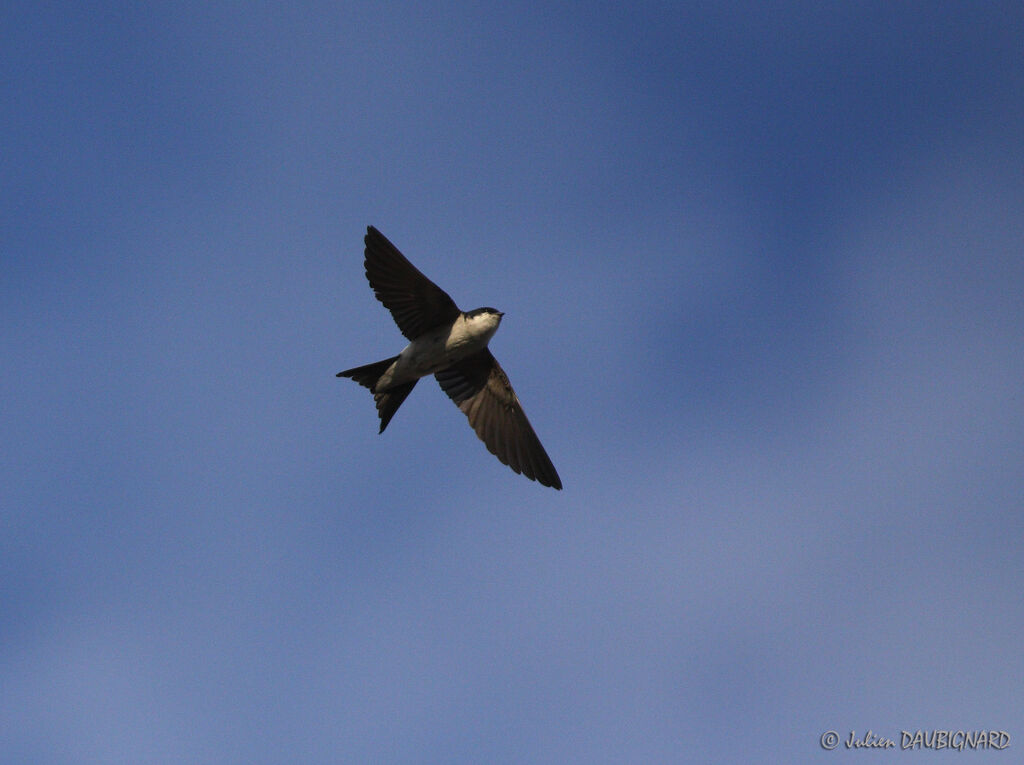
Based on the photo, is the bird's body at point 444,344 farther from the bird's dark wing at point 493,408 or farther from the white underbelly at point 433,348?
the bird's dark wing at point 493,408

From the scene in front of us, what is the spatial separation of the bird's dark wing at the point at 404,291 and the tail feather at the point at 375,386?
0.48 m

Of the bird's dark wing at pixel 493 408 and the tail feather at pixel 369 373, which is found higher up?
the tail feather at pixel 369 373

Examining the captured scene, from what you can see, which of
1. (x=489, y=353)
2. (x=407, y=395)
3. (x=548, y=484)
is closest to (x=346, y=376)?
(x=407, y=395)

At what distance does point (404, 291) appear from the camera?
11164 mm

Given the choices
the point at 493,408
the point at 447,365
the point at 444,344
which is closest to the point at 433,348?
the point at 444,344

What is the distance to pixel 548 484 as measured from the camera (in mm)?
11812

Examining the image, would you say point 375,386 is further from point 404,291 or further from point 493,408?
point 493,408

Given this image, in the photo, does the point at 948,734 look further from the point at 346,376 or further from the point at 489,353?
the point at 346,376

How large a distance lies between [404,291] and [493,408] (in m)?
1.98

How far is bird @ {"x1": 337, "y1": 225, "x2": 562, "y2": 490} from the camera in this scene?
11.1m

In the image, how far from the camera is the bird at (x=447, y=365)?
1107 centimetres

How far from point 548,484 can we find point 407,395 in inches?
76.2

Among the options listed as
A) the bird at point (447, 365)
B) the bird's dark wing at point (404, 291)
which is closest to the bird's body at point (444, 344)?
the bird at point (447, 365)

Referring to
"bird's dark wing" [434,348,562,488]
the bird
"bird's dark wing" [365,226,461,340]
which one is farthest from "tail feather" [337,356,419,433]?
"bird's dark wing" [434,348,562,488]
